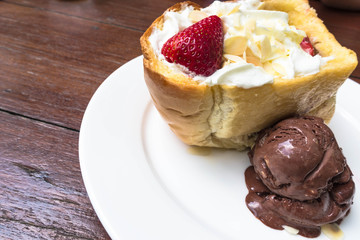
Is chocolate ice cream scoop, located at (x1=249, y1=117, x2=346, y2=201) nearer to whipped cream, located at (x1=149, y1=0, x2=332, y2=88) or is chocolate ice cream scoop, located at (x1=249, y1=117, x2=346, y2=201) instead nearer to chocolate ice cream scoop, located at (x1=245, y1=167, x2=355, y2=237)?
chocolate ice cream scoop, located at (x1=245, y1=167, x2=355, y2=237)

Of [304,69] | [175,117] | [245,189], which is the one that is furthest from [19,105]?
[304,69]

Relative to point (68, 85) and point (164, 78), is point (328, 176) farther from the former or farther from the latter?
point (68, 85)

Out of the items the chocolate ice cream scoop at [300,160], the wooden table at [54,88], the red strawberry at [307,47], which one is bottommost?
the wooden table at [54,88]

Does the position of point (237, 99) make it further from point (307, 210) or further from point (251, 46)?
point (307, 210)

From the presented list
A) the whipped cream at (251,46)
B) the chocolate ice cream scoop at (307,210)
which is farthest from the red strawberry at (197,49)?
the chocolate ice cream scoop at (307,210)

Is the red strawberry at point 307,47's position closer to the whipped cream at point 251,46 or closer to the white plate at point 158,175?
the whipped cream at point 251,46

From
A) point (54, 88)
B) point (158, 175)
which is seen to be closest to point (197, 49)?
point (158, 175)
